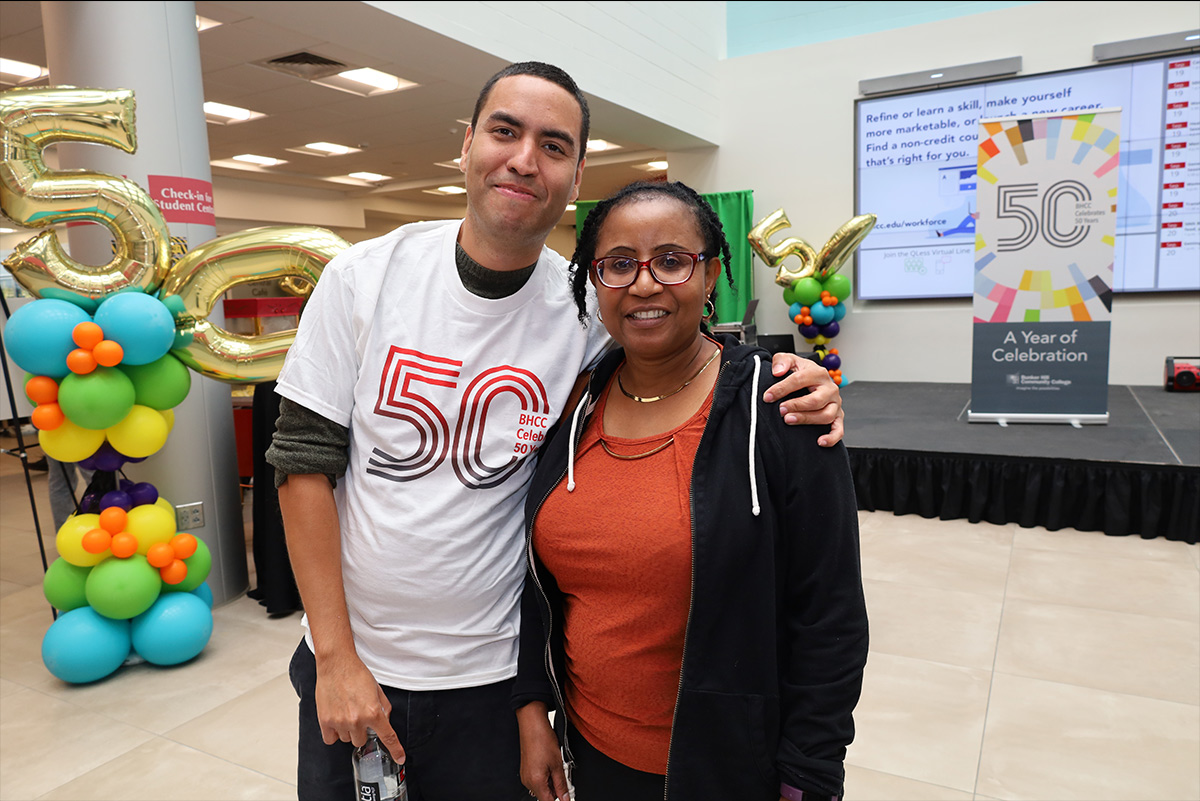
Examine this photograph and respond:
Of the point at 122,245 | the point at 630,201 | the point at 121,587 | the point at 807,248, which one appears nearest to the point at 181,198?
the point at 122,245

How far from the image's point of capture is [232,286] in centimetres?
267

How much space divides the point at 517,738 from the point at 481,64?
5668mm

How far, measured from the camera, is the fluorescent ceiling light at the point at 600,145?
29.4 feet

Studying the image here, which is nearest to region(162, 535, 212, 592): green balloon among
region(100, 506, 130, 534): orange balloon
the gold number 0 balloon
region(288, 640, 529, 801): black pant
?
region(100, 506, 130, 534): orange balloon

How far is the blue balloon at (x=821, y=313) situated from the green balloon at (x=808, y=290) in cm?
6

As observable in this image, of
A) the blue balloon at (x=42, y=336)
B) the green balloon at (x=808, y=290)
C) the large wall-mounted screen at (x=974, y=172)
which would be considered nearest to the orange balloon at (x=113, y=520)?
the blue balloon at (x=42, y=336)

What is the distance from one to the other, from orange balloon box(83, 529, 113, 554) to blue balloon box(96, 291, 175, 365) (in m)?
0.57

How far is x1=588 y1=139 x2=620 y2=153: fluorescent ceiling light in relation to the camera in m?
8.97

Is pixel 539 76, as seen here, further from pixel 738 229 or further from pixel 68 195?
pixel 738 229

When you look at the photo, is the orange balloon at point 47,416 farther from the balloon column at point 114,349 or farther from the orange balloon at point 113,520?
the orange balloon at point 113,520

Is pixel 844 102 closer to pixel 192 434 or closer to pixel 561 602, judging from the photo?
pixel 192 434

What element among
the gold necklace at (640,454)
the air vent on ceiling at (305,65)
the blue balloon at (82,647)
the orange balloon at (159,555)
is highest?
the air vent on ceiling at (305,65)

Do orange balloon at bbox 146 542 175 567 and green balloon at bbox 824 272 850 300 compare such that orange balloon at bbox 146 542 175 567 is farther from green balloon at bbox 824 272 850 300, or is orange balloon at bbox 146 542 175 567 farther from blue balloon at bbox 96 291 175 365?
green balloon at bbox 824 272 850 300

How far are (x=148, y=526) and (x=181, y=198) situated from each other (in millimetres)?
1395
